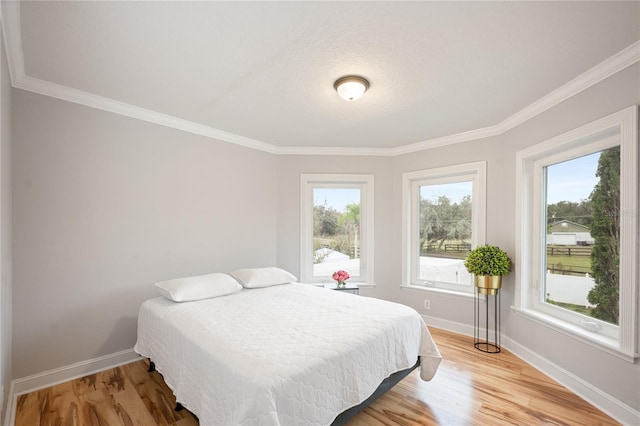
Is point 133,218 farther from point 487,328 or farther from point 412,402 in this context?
point 487,328

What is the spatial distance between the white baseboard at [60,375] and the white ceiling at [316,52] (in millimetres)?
2350

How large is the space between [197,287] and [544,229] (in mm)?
3393

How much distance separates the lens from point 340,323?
2.10 m

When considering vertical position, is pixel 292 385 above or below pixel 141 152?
below

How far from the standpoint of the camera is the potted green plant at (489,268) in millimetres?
3018

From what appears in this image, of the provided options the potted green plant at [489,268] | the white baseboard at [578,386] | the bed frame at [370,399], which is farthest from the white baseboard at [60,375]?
the white baseboard at [578,386]

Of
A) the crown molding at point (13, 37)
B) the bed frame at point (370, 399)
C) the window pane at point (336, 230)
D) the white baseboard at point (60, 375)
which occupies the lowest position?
the white baseboard at point (60, 375)

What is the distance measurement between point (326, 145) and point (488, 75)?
226 cm

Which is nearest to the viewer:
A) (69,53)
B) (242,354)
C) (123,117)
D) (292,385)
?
(292,385)

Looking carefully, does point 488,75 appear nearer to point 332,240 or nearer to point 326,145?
point 326,145

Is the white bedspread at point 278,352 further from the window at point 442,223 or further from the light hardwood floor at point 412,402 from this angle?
the window at point 442,223

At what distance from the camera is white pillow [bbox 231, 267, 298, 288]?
10.3 feet

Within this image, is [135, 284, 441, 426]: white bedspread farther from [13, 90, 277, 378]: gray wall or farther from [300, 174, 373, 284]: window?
[300, 174, 373, 284]: window

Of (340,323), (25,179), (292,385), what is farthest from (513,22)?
(25,179)
